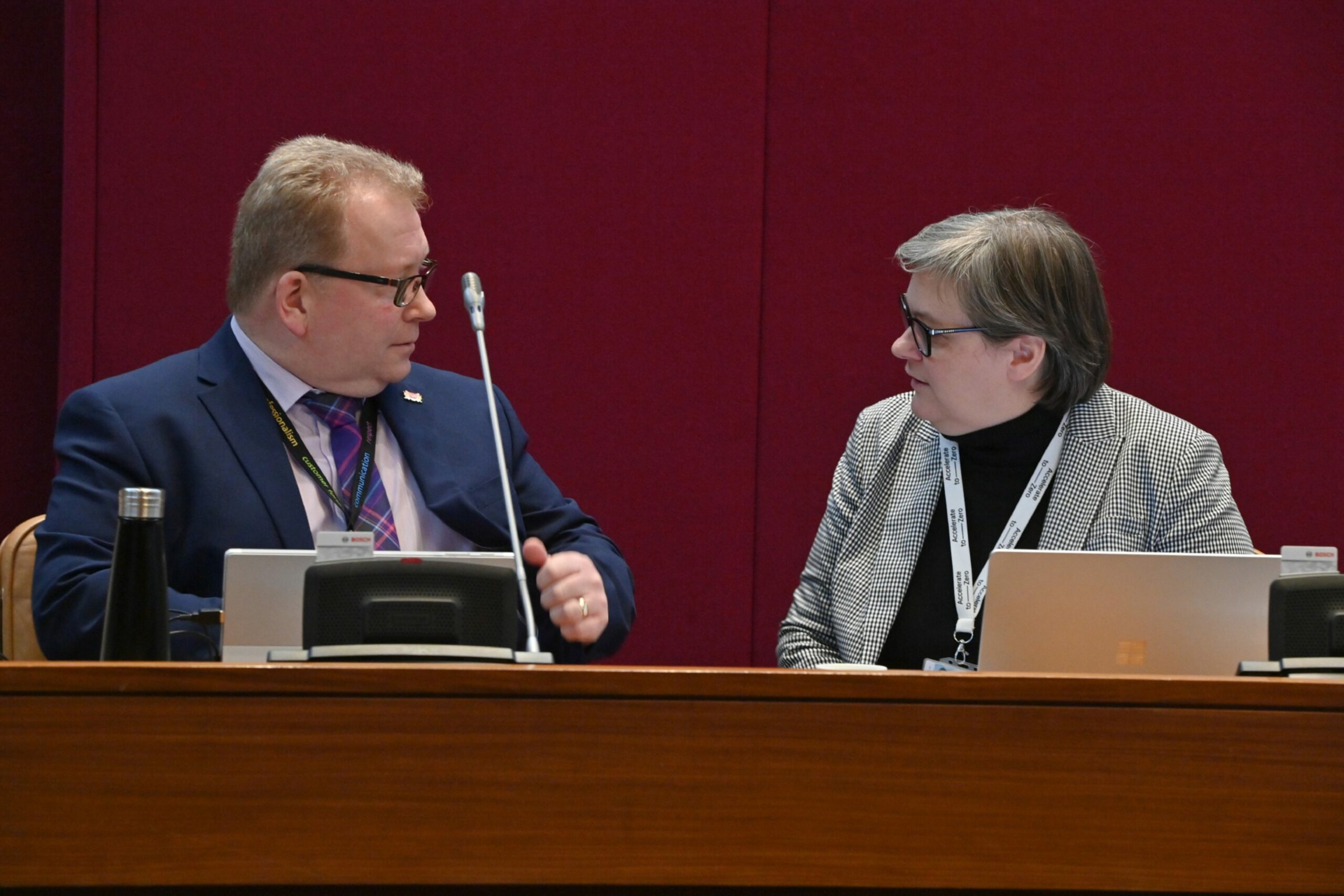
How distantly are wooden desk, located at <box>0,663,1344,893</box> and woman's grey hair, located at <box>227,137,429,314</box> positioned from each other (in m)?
1.11

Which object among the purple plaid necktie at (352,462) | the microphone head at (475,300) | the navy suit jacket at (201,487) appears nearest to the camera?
the microphone head at (475,300)

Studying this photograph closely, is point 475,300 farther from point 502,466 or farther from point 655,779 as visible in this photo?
point 655,779

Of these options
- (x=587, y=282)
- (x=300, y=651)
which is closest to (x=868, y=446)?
(x=587, y=282)

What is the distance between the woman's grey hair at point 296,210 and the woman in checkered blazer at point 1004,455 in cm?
96

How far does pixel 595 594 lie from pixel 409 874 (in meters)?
0.74

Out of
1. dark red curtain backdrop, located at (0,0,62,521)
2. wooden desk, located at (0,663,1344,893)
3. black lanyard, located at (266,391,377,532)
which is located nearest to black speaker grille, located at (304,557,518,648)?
wooden desk, located at (0,663,1344,893)

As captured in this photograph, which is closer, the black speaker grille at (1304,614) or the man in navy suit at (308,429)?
the black speaker grille at (1304,614)

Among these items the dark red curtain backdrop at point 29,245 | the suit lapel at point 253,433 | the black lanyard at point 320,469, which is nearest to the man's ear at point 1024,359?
the black lanyard at point 320,469

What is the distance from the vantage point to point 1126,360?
2990mm

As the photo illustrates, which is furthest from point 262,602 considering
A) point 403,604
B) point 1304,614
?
point 1304,614

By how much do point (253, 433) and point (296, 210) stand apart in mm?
367

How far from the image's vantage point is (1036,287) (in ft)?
7.28

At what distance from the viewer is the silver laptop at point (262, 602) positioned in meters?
1.44

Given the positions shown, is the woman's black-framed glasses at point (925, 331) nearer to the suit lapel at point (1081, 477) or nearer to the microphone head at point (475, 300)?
the suit lapel at point (1081, 477)
